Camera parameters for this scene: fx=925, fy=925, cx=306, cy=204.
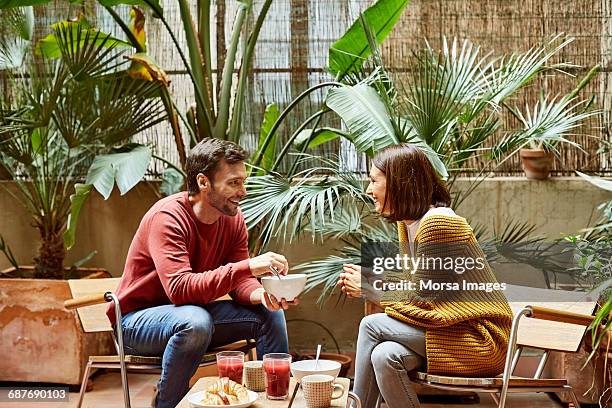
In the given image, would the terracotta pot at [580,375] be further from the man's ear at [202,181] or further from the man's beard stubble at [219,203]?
the man's ear at [202,181]

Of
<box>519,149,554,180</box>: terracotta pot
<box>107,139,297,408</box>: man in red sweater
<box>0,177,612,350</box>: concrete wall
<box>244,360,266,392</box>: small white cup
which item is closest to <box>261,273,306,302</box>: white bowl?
<box>107,139,297,408</box>: man in red sweater

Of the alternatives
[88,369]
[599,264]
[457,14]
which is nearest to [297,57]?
[457,14]

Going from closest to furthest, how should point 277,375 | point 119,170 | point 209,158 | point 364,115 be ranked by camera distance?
point 277,375 → point 209,158 → point 364,115 → point 119,170

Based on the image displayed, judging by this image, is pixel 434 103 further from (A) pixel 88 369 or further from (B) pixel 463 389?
(A) pixel 88 369

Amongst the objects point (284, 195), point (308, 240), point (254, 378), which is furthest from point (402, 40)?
point (254, 378)

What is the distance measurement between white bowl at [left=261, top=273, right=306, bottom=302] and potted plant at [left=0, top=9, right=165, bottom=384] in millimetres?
1240

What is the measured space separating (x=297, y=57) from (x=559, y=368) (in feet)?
7.06

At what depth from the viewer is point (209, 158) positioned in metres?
3.39

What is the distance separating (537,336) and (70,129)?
2.22 metres

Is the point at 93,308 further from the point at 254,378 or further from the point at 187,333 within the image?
the point at 254,378

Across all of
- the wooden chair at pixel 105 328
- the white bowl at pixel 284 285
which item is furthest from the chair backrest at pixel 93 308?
the white bowl at pixel 284 285

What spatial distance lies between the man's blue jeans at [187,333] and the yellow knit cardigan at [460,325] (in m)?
0.66

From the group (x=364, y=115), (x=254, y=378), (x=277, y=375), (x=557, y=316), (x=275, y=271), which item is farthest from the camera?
(x=364, y=115)

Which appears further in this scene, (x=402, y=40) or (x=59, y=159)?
(x=402, y=40)
